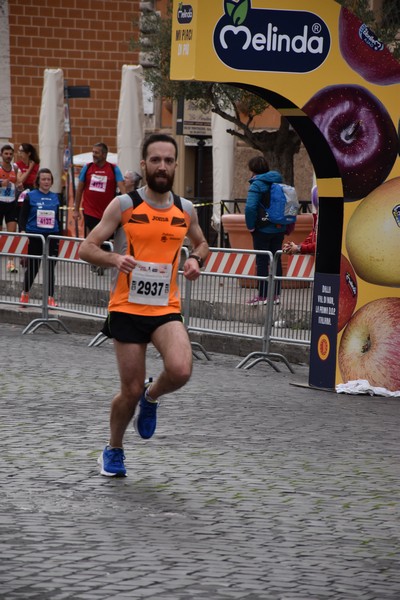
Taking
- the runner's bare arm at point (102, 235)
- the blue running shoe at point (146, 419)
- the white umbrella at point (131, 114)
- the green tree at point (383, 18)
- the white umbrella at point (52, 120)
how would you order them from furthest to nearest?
the white umbrella at point (52, 120), the white umbrella at point (131, 114), the green tree at point (383, 18), the blue running shoe at point (146, 419), the runner's bare arm at point (102, 235)

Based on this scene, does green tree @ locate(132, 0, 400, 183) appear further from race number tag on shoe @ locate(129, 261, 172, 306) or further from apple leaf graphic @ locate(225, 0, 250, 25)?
race number tag on shoe @ locate(129, 261, 172, 306)

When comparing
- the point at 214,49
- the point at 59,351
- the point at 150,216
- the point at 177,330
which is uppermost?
the point at 214,49

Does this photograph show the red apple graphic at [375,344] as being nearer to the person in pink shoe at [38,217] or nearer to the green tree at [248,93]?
the person in pink shoe at [38,217]

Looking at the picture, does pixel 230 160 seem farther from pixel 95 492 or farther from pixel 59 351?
pixel 95 492

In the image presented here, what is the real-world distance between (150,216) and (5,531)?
6.93 ft

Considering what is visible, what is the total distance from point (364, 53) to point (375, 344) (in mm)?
2340

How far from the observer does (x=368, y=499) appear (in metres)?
7.96

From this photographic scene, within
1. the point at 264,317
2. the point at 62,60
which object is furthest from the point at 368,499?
the point at 62,60

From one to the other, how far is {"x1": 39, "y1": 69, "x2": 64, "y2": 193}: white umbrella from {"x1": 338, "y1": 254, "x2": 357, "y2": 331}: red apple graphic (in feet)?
56.4

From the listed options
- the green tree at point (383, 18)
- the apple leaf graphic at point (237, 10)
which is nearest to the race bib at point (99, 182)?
the green tree at point (383, 18)

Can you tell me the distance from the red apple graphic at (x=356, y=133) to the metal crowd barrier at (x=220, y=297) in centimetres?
271

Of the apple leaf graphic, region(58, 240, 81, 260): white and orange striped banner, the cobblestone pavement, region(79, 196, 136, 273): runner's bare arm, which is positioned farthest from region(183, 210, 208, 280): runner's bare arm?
region(58, 240, 81, 260): white and orange striped banner

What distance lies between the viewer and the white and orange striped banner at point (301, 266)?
1600 cm

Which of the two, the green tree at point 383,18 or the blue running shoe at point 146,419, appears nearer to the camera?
the blue running shoe at point 146,419
